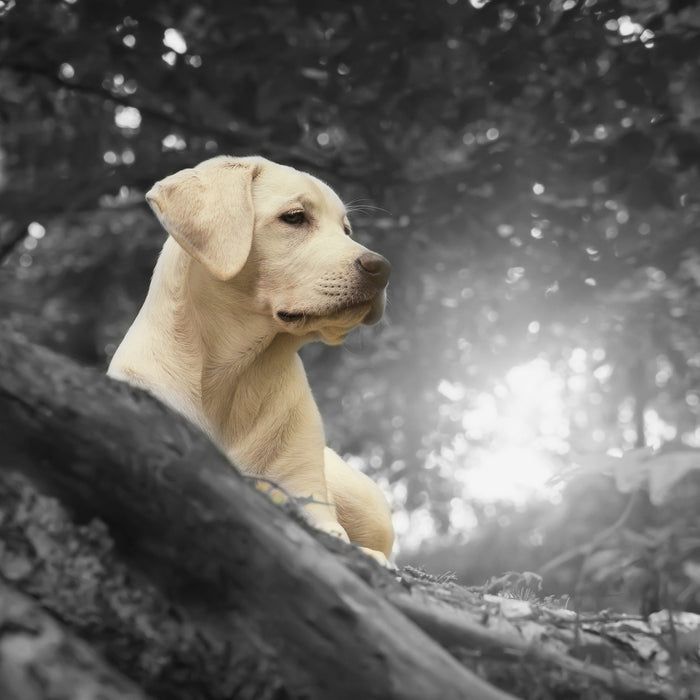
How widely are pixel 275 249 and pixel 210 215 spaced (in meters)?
0.31

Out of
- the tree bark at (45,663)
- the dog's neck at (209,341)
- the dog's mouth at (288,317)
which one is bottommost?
the tree bark at (45,663)

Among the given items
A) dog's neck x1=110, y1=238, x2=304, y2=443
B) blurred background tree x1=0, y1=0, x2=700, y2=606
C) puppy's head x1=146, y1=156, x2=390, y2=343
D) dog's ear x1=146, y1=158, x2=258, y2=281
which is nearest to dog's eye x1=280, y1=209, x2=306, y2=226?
puppy's head x1=146, y1=156, x2=390, y2=343

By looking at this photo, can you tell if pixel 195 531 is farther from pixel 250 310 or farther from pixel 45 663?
pixel 250 310

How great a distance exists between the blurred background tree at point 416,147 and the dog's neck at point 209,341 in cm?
193

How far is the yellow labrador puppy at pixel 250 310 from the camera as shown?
3.55 meters

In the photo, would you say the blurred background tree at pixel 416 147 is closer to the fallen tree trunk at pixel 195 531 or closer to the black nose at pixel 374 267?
the black nose at pixel 374 267

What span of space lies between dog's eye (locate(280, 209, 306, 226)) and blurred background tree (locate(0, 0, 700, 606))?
163 cm

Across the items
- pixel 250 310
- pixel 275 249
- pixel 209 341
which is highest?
pixel 275 249

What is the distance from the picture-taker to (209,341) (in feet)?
12.1

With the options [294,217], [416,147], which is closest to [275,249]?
[294,217]

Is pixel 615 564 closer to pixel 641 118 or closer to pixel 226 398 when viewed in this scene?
pixel 226 398

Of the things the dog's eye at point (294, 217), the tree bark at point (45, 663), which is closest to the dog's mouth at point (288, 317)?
the dog's eye at point (294, 217)

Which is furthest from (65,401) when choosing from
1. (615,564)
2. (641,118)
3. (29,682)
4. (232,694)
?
(641,118)

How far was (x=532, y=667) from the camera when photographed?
2.42 meters
